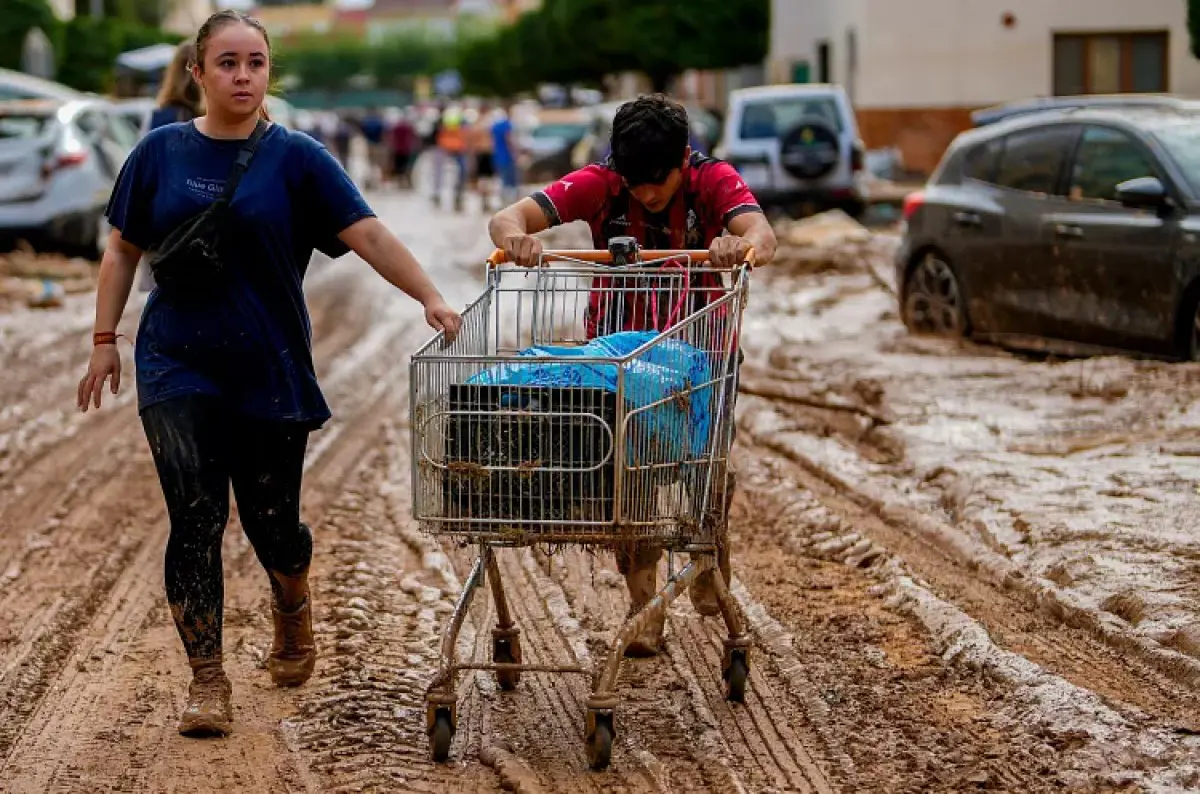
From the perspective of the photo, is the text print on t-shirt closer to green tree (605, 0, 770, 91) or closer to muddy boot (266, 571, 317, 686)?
muddy boot (266, 571, 317, 686)

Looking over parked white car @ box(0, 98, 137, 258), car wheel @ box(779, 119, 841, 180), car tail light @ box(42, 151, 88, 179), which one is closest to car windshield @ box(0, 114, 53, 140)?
parked white car @ box(0, 98, 137, 258)

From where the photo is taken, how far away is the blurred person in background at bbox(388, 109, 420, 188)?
44062 millimetres

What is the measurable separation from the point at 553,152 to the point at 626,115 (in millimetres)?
36244

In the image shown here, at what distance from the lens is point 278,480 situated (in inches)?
240

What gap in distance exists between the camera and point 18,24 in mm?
48125

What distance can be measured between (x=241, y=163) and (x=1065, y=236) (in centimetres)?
800

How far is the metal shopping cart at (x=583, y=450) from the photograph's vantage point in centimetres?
539

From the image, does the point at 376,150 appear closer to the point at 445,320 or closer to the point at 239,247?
the point at 239,247

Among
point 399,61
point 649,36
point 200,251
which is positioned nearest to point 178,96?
point 200,251

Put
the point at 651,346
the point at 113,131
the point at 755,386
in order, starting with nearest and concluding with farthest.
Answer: the point at 651,346 → the point at 755,386 → the point at 113,131

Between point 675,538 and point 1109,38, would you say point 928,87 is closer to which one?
point 1109,38

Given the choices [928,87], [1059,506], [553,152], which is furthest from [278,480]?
[553,152]

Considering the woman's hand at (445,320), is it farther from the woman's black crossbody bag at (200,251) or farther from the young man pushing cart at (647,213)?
the woman's black crossbody bag at (200,251)

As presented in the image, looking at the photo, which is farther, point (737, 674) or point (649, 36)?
point (649, 36)
